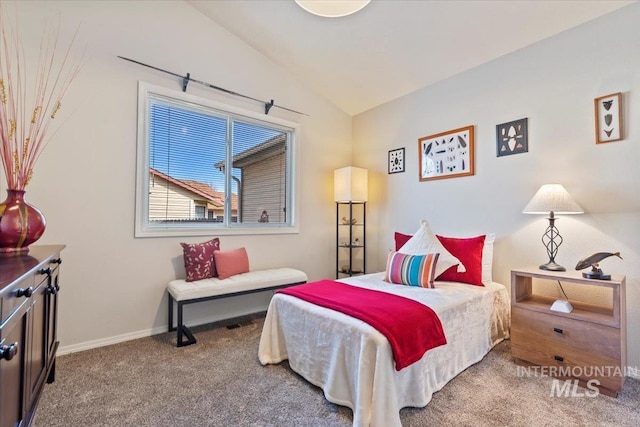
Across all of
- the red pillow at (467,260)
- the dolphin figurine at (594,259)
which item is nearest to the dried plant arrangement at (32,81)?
the red pillow at (467,260)

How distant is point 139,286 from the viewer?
2.71 metres

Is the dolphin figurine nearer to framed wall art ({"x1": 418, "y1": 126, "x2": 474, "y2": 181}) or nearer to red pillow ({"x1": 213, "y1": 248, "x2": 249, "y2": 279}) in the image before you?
framed wall art ({"x1": 418, "y1": 126, "x2": 474, "y2": 181})

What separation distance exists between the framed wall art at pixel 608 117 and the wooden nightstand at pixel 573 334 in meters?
1.03

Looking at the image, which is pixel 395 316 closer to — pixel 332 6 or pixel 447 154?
pixel 332 6

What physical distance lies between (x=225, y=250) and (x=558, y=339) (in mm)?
2929

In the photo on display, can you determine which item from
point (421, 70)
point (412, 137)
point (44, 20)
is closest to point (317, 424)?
point (412, 137)

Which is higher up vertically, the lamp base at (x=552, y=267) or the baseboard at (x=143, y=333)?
the lamp base at (x=552, y=267)

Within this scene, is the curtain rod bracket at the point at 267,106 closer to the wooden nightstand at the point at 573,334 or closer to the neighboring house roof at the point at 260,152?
the neighboring house roof at the point at 260,152

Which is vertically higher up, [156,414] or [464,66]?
[464,66]

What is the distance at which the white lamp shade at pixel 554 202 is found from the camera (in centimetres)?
213

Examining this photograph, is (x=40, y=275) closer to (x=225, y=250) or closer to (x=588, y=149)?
(x=225, y=250)

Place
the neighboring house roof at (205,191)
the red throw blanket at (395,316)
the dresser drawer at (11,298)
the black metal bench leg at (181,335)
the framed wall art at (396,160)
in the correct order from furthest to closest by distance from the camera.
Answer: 1. the framed wall art at (396,160)
2. the neighboring house roof at (205,191)
3. the black metal bench leg at (181,335)
4. the red throw blanket at (395,316)
5. the dresser drawer at (11,298)

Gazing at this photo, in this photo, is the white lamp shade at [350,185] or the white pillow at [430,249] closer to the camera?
the white pillow at [430,249]

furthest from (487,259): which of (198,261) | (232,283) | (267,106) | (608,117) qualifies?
(267,106)
